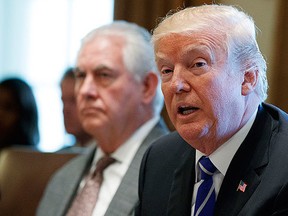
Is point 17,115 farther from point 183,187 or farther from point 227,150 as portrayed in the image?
point 227,150

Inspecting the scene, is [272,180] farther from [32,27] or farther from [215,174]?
[32,27]

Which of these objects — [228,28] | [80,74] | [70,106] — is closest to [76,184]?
[80,74]

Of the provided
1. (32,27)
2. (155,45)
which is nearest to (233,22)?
(155,45)

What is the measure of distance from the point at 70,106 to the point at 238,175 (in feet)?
8.34

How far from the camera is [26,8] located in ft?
22.5

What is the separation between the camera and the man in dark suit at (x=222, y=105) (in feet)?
7.30

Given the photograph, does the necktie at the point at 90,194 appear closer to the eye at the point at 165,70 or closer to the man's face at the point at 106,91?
the man's face at the point at 106,91

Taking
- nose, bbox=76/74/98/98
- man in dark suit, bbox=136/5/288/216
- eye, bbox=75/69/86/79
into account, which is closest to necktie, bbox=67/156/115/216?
nose, bbox=76/74/98/98

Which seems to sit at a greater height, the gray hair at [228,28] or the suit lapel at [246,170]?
the gray hair at [228,28]

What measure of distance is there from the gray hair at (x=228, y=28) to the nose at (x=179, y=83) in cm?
13

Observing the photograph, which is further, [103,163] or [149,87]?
[149,87]

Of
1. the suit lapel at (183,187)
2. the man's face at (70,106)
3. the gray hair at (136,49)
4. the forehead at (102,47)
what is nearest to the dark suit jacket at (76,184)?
the gray hair at (136,49)

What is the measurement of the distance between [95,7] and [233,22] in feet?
14.2

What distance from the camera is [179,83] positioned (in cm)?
225
